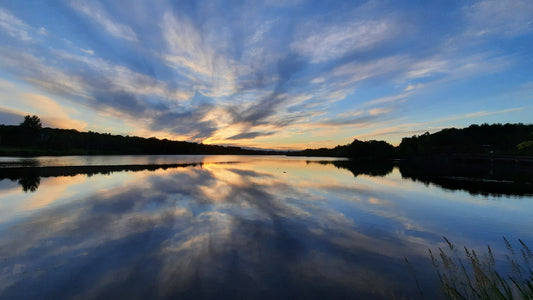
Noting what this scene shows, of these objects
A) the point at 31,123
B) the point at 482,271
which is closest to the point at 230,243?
the point at 482,271

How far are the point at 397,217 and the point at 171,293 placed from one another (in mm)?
13003

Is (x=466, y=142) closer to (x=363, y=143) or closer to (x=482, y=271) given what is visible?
(x=363, y=143)

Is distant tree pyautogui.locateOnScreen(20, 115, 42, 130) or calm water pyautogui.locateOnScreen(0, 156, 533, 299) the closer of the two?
calm water pyautogui.locateOnScreen(0, 156, 533, 299)

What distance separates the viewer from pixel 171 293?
5.50 m

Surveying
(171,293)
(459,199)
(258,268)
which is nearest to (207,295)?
(171,293)

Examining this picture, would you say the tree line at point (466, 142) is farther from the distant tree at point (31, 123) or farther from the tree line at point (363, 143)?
the distant tree at point (31, 123)

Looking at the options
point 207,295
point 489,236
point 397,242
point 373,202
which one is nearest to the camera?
point 207,295

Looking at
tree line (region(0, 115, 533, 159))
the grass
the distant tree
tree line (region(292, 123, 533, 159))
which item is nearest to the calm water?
the grass

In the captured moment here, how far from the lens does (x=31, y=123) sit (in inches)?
4796

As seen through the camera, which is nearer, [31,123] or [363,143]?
[31,123]

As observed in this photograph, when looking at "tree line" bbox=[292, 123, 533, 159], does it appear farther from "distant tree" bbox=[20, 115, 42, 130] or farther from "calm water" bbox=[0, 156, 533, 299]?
"distant tree" bbox=[20, 115, 42, 130]

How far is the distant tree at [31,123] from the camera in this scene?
395ft

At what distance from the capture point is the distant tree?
120450mm

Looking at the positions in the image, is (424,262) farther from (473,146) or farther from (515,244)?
(473,146)
